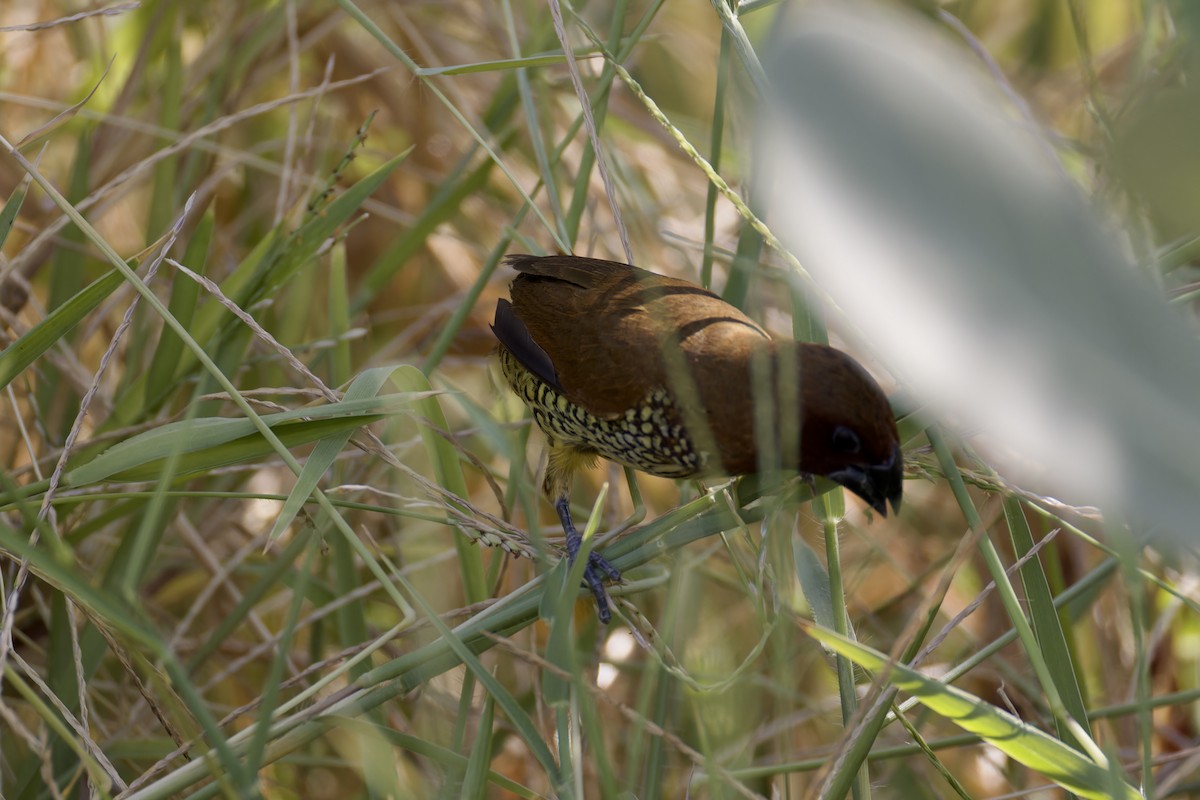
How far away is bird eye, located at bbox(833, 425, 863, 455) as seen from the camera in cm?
159

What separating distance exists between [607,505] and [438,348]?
30.8 inches

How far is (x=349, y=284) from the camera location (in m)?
3.77

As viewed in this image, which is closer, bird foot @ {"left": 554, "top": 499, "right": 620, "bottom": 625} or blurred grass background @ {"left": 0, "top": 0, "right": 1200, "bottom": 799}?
blurred grass background @ {"left": 0, "top": 0, "right": 1200, "bottom": 799}

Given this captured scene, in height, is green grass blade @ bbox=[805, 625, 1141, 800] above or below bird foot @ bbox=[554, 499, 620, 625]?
above

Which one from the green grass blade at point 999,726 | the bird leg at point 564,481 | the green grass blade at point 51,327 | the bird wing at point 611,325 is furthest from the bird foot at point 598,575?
the green grass blade at point 51,327

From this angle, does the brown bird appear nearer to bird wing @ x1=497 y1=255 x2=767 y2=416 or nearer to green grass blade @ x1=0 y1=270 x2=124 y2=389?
bird wing @ x1=497 y1=255 x2=767 y2=416

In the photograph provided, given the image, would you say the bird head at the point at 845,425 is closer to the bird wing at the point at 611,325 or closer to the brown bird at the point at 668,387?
the brown bird at the point at 668,387

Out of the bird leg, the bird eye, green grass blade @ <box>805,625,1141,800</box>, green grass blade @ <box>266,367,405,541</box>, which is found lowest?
the bird leg

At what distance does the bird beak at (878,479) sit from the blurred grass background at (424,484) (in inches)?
2.2

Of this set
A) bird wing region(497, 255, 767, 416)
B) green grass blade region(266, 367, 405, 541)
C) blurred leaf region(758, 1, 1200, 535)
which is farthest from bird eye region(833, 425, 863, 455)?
blurred leaf region(758, 1, 1200, 535)

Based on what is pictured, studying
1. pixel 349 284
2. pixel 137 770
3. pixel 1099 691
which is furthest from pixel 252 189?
pixel 1099 691

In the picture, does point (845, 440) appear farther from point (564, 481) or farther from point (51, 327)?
point (51, 327)

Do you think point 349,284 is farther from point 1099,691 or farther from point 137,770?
point 1099,691

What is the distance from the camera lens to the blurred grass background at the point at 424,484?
1.31m
